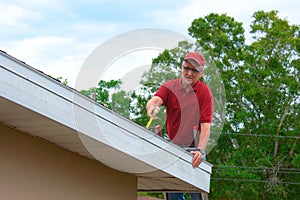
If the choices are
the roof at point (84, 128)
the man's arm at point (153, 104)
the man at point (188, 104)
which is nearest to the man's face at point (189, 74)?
the man at point (188, 104)

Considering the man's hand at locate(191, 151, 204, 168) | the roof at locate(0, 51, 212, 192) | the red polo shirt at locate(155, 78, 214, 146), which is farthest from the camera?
the man's hand at locate(191, 151, 204, 168)

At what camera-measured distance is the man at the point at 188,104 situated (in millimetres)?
4969

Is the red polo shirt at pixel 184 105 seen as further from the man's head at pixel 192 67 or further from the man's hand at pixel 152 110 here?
the man's hand at pixel 152 110

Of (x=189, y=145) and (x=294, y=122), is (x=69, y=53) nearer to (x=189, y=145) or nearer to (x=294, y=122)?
(x=189, y=145)

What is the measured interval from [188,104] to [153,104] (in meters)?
0.28

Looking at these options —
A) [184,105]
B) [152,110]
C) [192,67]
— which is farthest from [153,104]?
[192,67]

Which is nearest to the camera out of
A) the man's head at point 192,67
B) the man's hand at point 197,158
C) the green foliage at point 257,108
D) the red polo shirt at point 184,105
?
the man's head at point 192,67

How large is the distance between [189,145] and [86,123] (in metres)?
1.21

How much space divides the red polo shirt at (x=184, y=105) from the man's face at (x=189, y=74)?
69 mm

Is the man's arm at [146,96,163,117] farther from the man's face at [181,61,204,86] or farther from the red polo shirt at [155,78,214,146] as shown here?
the man's face at [181,61,204,86]

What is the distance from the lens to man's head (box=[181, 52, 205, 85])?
4.89 meters

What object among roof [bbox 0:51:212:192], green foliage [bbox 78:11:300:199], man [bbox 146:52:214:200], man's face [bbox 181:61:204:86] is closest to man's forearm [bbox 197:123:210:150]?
man [bbox 146:52:214:200]

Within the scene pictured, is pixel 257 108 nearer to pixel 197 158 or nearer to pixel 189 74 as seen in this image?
pixel 197 158

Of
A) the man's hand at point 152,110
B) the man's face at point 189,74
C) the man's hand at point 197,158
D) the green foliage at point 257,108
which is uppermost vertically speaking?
the green foliage at point 257,108
